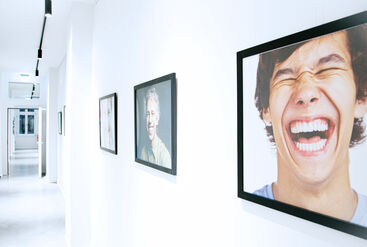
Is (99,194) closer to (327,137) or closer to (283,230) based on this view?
(283,230)

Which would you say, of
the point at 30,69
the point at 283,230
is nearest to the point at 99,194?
the point at 283,230

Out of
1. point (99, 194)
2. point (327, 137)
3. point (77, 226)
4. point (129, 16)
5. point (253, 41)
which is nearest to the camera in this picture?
point (327, 137)

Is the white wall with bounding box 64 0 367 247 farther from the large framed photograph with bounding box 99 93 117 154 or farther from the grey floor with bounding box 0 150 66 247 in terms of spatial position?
the grey floor with bounding box 0 150 66 247

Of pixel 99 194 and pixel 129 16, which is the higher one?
pixel 129 16

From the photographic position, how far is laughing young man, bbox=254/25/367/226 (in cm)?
77

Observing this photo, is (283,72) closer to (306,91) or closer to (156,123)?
(306,91)

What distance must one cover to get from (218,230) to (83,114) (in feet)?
9.21

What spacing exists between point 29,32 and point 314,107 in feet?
17.0

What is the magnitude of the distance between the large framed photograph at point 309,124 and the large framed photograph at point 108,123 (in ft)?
6.26

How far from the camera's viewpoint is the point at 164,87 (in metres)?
1.80

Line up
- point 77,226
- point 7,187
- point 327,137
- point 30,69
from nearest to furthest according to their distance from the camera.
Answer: point 327,137 < point 77,226 < point 7,187 < point 30,69

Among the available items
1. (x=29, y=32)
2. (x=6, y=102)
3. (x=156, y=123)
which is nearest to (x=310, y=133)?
(x=156, y=123)

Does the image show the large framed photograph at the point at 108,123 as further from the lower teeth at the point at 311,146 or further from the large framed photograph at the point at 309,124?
the lower teeth at the point at 311,146

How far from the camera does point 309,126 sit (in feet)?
2.93
